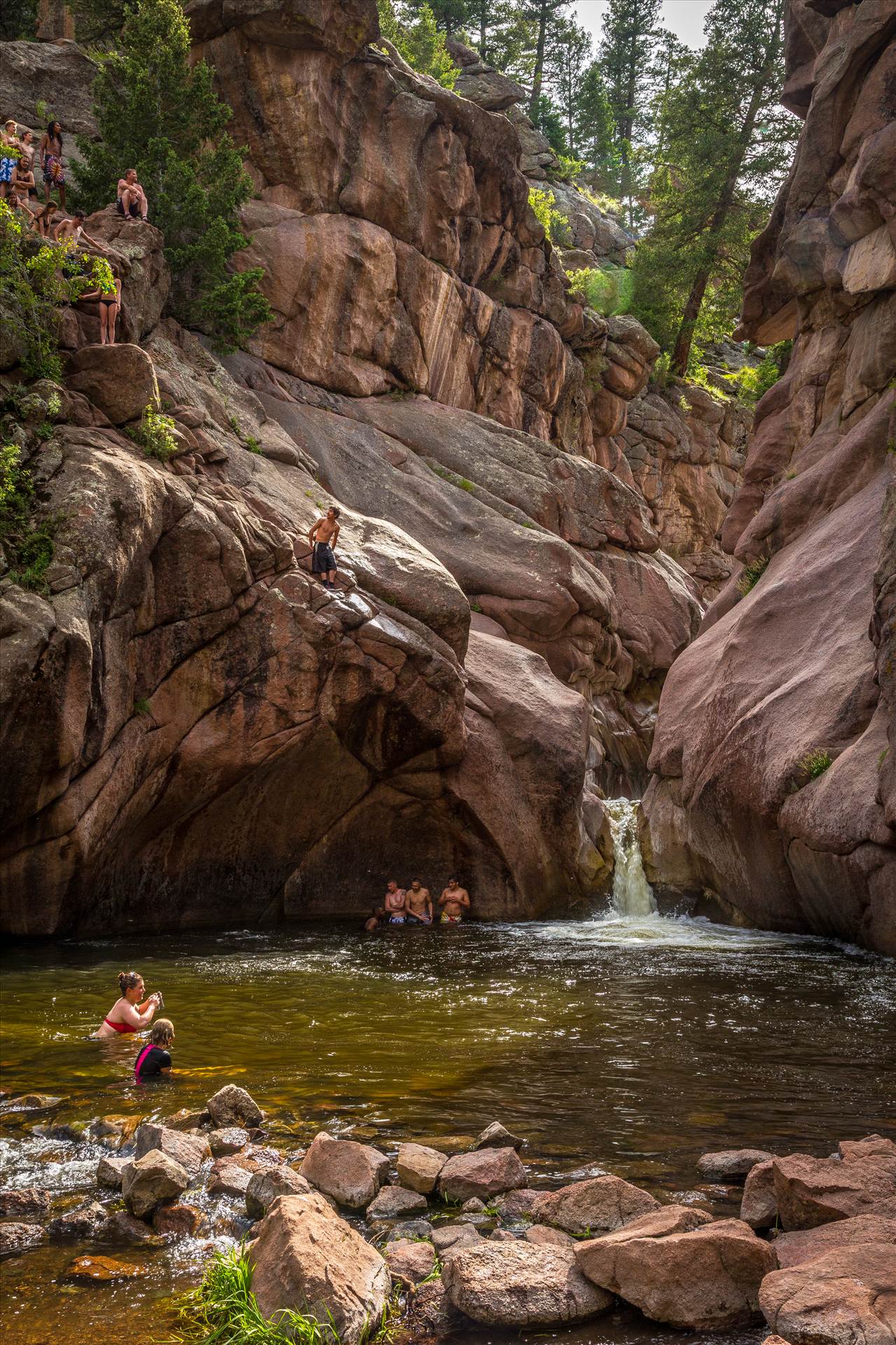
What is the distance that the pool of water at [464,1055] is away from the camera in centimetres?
613

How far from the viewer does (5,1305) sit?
439 centimetres

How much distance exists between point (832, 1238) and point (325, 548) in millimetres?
16214

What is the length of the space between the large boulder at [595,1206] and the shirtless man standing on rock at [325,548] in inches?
592

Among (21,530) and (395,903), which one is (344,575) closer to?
(21,530)

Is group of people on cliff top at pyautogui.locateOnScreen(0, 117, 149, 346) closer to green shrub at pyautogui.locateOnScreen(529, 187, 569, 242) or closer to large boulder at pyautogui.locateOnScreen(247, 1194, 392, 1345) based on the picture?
large boulder at pyautogui.locateOnScreen(247, 1194, 392, 1345)

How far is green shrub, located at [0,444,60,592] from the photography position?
48.2ft

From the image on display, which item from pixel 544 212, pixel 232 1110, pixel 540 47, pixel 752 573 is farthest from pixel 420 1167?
pixel 540 47

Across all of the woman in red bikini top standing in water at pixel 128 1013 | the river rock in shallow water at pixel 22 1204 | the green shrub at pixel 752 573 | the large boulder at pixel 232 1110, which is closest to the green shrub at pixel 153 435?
the woman in red bikini top standing in water at pixel 128 1013

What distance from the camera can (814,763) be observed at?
631 inches

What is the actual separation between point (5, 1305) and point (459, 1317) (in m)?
1.97

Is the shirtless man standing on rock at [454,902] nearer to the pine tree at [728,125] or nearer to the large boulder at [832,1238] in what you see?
the large boulder at [832,1238]

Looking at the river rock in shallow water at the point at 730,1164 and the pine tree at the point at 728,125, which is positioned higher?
the pine tree at the point at 728,125

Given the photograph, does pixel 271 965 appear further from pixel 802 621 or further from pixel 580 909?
pixel 802 621

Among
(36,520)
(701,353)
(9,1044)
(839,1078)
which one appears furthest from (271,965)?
(701,353)
